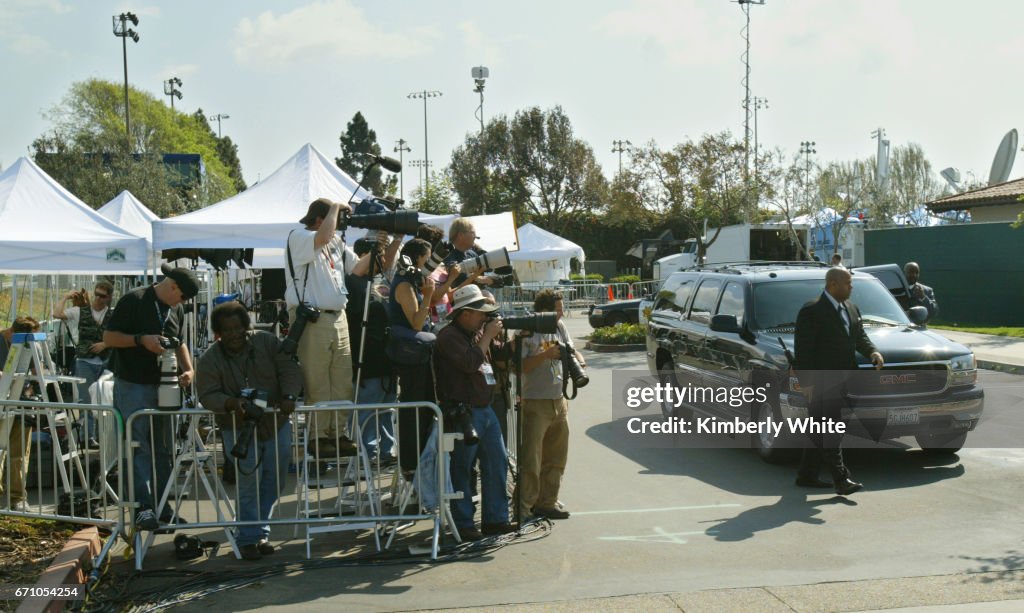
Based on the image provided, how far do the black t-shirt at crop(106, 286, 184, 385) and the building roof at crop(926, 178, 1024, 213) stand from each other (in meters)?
26.0

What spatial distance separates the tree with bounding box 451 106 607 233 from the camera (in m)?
54.5

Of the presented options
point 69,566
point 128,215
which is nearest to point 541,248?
point 128,215

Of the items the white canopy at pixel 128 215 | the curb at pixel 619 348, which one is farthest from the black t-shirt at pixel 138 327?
the curb at pixel 619 348

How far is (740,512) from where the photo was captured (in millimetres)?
7203

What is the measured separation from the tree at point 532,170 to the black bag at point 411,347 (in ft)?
158

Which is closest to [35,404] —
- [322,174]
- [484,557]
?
[484,557]

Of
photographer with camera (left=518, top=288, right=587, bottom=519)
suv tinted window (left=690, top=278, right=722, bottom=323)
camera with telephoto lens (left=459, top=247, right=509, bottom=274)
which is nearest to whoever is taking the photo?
photographer with camera (left=518, top=288, right=587, bottom=519)

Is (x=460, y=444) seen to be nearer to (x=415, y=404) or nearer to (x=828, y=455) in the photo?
(x=415, y=404)

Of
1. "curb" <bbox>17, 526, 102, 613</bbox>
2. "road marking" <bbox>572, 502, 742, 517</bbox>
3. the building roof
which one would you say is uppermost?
the building roof

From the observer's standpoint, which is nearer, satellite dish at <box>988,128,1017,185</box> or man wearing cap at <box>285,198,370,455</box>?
man wearing cap at <box>285,198,370,455</box>

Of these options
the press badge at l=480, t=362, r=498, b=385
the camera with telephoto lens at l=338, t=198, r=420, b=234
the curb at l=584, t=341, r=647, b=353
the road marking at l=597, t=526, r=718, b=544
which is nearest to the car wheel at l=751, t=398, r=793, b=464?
the road marking at l=597, t=526, r=718, b=544

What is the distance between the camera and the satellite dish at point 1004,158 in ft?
113

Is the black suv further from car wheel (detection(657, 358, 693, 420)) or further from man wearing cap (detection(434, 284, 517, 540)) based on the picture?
man wearing cap (detection(434, 284, 517, 540))

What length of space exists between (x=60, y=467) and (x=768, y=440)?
6203 millimetres
